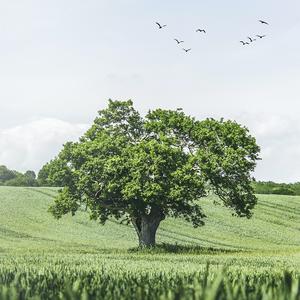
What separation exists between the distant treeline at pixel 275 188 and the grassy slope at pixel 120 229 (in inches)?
1336

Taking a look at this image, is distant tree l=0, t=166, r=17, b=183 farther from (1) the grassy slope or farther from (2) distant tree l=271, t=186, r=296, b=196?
(1) the grassy slope

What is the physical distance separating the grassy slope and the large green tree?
7247mm

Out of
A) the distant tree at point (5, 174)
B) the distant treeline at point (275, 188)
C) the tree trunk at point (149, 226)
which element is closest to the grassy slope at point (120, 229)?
the tree trunk at point (149, 226)

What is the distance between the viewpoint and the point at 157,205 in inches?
1886

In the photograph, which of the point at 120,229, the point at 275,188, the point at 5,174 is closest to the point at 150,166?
the point at 120,229

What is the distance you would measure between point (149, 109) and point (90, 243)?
15197 mm

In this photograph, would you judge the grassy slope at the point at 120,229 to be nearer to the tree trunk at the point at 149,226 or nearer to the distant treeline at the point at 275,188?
the tree trunk at the point at 149,226

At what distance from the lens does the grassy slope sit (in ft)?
197

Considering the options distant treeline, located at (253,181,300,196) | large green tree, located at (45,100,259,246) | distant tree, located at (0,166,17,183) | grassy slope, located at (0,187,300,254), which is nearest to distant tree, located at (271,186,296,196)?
distant treeline, located at (253,181,300,196)

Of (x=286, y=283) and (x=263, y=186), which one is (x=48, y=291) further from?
(x=263, y=186)

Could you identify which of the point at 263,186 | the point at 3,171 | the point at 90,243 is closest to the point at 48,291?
the point at 90,243

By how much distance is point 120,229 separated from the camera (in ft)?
227

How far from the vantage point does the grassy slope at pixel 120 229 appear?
197ft

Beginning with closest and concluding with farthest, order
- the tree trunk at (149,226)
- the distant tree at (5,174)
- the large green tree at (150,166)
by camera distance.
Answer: the large green tree at (150,166) → the tree trunk at (149,226) → the distant tree at (5,174)
